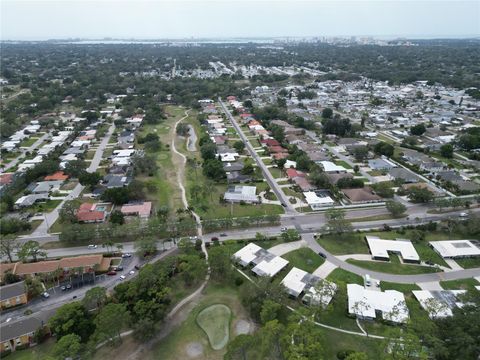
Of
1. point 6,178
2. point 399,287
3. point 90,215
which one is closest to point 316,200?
point 399,287

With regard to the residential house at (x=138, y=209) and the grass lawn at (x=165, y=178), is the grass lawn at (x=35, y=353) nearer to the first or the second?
the residential house at (x=138, y=209)

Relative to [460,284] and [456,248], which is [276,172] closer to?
[456,248]

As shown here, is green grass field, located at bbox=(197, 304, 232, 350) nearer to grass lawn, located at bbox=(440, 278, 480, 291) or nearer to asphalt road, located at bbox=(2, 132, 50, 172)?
grass lawn, located at bbox=(440, 278, 480, 291)

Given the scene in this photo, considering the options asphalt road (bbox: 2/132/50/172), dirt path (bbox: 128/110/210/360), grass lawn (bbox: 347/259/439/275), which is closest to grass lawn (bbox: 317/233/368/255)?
grass lawn (bbox: 347/259/439/275)

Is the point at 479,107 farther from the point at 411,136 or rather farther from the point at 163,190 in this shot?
the point at 163,190

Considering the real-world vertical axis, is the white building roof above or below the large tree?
below
